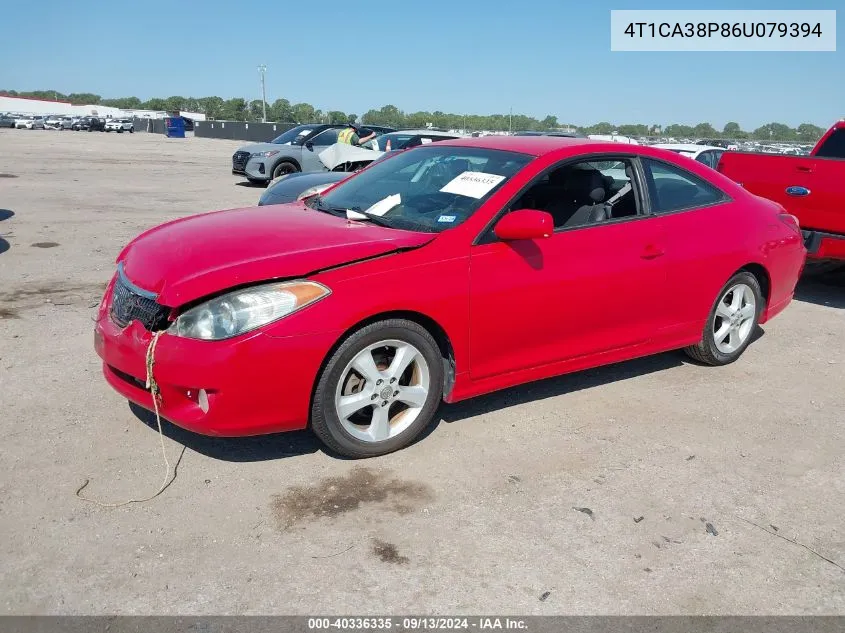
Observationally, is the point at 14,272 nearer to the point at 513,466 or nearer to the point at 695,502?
the point at 513,466

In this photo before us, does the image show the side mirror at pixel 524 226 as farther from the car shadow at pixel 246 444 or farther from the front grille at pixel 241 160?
the front grille at pixel 241 160

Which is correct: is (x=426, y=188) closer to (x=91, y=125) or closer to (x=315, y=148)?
(x=315, y=148)

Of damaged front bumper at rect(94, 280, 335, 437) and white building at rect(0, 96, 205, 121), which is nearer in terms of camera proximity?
damaged front bumper at rect(94, 280, 335, 437)

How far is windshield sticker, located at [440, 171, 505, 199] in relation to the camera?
428 centimetres

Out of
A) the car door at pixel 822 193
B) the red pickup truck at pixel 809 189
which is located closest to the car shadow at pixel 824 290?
the red pickup truck at pixel 809 189

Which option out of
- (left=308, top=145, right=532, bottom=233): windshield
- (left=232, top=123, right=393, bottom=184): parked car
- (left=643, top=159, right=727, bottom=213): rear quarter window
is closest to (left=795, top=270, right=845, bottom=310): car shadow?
(left=643, top=159, right=727, bottom=213): rear quarter window

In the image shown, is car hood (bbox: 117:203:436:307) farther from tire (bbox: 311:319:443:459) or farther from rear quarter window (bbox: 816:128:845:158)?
rear quarter window (bbox: 816:128:845:158)

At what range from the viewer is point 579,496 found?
361cm

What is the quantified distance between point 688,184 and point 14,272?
20.9ft

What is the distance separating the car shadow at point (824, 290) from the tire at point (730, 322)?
109 inches

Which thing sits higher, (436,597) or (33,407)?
(33,407)

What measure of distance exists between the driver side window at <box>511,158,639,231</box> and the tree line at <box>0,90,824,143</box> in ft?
83.2

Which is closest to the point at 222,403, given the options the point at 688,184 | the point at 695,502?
the point at 695,502

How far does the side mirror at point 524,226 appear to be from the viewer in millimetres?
4004
